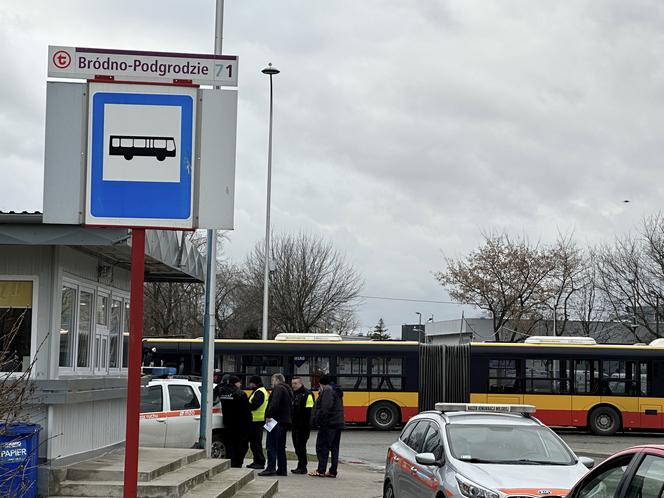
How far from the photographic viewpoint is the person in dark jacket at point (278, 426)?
18.3 meters

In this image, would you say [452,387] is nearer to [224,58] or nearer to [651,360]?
[651,360]

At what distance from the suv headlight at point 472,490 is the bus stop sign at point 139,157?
20.2ft

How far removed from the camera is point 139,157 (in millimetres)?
5152

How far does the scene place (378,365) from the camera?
109 ft

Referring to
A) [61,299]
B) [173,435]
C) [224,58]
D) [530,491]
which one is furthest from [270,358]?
[224,58]

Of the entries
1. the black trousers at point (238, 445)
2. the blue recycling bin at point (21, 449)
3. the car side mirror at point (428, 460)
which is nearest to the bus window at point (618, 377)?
the black trousers at point (238, 445)

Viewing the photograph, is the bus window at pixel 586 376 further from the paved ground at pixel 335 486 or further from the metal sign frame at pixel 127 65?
the metal sign frame at pixel 127 65

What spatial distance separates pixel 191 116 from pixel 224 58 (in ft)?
1.44

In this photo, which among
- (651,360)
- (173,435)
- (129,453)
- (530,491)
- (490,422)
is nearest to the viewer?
(129,453)

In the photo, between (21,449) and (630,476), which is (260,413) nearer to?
(21,449)

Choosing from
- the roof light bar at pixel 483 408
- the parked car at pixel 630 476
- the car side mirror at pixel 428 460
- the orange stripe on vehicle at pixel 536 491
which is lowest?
the orange stripe on vehicle at pixel 536 491

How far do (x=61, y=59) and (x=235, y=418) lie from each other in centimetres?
1427

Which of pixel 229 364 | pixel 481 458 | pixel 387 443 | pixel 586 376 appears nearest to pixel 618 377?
pixel 586 376

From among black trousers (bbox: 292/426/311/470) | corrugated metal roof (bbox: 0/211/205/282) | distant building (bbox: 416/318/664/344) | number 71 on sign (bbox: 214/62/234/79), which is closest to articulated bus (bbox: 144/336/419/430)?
black trousers (bbox: 292/426/311/470)
